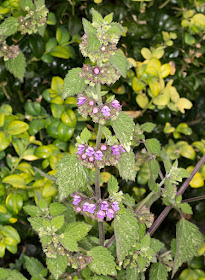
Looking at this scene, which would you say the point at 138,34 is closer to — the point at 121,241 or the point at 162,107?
the point at 162,107

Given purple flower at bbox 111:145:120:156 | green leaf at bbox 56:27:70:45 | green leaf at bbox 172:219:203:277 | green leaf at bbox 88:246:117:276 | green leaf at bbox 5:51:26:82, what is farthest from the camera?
green leaf at bbox 56:27:70:45

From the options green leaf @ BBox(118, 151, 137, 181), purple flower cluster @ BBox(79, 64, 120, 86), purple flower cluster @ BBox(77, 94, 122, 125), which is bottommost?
green leaf @ BBox(118, 151, 137, 181)

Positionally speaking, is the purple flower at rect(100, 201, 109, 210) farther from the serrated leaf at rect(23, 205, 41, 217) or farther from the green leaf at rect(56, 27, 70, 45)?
the green leaf at rect(56, 27, 70, 45)

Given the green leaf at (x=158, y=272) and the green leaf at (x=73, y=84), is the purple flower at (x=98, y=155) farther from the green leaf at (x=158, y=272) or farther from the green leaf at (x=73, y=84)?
the green leaf at (x=158, y=272)

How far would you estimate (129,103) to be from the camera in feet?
4.66

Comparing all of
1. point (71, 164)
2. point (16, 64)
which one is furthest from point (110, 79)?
point (16, 64)

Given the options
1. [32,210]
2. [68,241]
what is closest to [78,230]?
[68,241]

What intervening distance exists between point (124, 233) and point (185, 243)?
10.6 inches

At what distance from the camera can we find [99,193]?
35.6 inches

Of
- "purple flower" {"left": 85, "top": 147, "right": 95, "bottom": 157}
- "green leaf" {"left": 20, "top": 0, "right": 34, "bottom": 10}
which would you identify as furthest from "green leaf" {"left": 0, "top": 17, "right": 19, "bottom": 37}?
"purple flower" {"left": 85, "top": 147, "right": 95, "bottom": 157}

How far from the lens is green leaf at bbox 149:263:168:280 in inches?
42.3

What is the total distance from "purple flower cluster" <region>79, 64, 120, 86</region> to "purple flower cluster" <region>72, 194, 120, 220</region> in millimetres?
291

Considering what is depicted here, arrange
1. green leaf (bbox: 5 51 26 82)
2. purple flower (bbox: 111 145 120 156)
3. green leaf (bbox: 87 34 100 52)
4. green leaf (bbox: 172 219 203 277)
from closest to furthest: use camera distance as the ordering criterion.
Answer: green leaf (bbox: 87 34 100 52), purple flower (bbox: 111 145 120 156), green leaf (bbox: 172 219 203 277), green leaf (bbox: 5 51 26 82)

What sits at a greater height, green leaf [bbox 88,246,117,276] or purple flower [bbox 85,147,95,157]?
purple flower [bbox 85,147,95,157]
